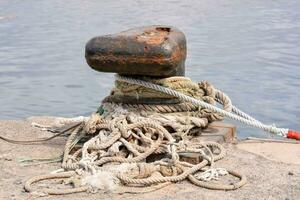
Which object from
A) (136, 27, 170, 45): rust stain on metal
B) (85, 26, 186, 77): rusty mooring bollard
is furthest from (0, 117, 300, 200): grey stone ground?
(136, 27, 170, 45): rust stain on metal

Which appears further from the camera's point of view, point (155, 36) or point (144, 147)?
point (155, 36)

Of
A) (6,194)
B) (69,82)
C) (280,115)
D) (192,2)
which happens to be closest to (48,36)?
(69,82)

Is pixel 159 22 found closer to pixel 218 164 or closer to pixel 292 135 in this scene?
pixel 292 135

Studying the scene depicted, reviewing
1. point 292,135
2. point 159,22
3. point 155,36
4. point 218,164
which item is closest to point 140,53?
point 155,36

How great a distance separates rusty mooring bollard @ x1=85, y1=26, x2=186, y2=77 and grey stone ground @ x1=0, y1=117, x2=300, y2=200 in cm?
70

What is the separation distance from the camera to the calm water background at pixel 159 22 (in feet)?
28.4

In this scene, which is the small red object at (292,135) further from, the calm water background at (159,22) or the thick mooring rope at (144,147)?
the calm water background at (159,22)

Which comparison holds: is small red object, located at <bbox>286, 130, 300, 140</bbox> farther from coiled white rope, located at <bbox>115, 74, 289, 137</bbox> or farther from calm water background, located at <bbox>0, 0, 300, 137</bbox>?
calm water background, located at <bbox>0, 0, 300, 137</bbox>

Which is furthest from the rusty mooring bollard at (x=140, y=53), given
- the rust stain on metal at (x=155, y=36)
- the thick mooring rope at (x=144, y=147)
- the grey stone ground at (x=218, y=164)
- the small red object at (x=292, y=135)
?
the small red object at (x=292, y=135)

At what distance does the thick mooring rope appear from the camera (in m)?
4.00

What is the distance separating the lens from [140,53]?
14.8ft

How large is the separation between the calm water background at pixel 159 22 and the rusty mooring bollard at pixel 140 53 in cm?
232

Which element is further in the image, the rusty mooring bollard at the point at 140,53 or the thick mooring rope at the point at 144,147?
the rusty mooring bollard at the point at 140,53

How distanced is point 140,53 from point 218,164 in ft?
2.90
